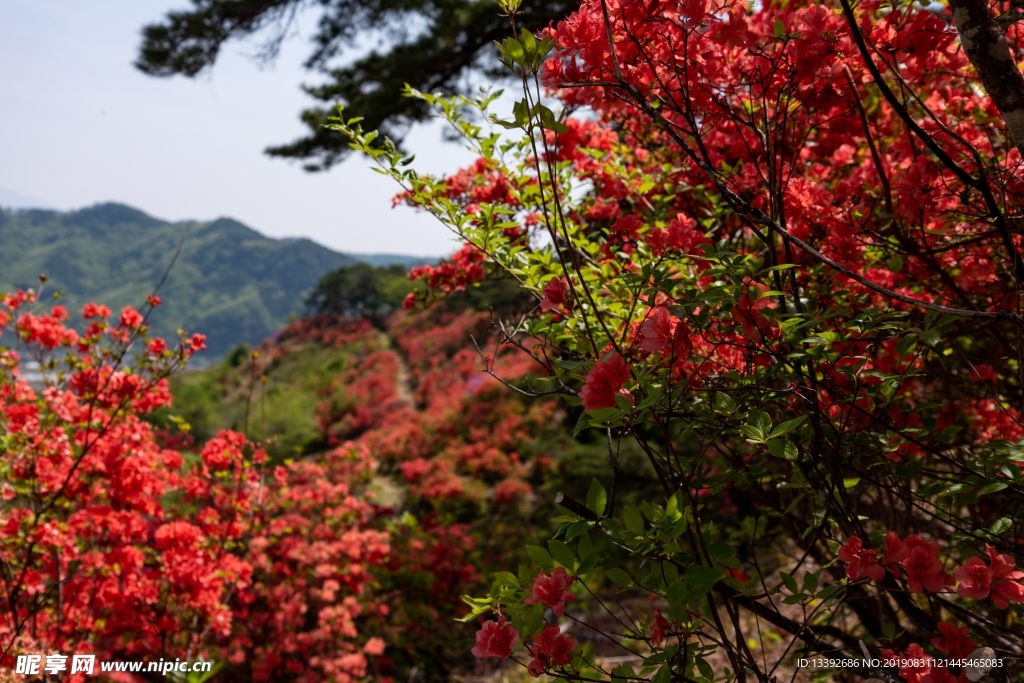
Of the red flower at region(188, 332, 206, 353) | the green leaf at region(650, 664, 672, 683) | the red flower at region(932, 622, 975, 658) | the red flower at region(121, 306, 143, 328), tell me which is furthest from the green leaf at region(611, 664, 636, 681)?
the red flower at region(121, 306, 143, 328)

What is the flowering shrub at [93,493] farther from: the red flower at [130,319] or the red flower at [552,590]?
the red flower at [552,590]

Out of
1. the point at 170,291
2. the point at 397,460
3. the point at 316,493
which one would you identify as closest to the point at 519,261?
the point at 316,493

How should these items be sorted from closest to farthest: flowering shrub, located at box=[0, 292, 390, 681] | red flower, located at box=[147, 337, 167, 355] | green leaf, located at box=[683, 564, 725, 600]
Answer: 1. green leaf, located at box=[683, 564, 725, 600]
2. flowering shrub, located at box=[0, 292, 390, 681]
3. red flower, located at box=[147, 337, 167, 355]

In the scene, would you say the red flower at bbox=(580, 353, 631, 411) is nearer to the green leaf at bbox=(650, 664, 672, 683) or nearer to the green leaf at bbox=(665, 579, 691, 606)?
the green leaf at bbox=(665, 579, 691, 606)

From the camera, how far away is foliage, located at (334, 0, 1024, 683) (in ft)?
3.19

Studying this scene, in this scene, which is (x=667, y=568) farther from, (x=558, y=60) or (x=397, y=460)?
(x=397, y=460)

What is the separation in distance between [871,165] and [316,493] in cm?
428

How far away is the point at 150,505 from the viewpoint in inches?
115

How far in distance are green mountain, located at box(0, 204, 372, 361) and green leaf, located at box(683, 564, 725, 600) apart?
139110mm

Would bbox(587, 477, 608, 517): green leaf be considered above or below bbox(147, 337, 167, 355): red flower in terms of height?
below

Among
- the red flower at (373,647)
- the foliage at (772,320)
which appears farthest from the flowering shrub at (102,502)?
the foliage at (772,320)

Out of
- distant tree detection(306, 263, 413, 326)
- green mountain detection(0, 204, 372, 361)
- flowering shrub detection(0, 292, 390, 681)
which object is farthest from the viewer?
green mountain detection(0, 204, 372, 361)

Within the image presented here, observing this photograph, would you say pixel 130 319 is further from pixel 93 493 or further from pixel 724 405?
pixel 724 405

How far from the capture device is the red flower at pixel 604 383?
0.90 metres
